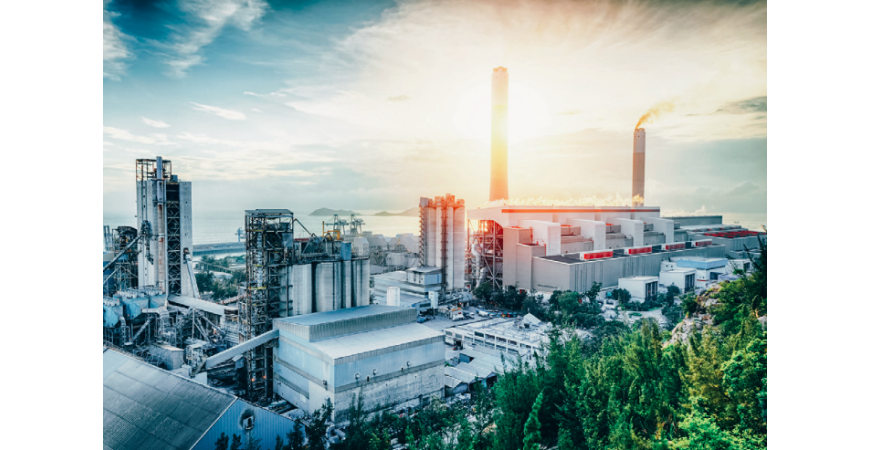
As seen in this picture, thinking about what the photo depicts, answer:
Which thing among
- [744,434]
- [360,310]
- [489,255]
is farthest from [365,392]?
[489,255]

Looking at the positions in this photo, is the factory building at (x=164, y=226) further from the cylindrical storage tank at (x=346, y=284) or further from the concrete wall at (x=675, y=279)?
the concrete wall at (x=675, y=279)

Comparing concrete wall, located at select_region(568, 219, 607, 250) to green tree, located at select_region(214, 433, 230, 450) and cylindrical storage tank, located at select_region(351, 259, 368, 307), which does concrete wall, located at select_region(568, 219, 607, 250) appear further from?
green tree, located at select_region(214, 433, 230, 450)

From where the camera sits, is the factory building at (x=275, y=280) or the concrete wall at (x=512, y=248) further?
the concrete wall at (x=512, y=248)

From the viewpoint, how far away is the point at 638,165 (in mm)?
16031

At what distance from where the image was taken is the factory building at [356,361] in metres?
4.84

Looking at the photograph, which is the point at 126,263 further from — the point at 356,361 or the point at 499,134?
the point at 499,134

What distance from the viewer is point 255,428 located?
12.1 feet

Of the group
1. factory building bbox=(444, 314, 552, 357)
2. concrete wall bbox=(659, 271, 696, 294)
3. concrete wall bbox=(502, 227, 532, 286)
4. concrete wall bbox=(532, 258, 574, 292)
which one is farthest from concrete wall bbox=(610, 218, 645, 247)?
factory building bbox=(444, 314, 552, 357)

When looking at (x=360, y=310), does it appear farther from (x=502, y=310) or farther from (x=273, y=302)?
(x=502, y=310)

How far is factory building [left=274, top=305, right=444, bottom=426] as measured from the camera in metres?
4.84

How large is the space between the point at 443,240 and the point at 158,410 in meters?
7.79

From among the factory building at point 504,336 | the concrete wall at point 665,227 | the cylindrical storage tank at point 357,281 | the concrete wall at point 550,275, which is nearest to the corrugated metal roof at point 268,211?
the cylindrical storage tank at point 357,281

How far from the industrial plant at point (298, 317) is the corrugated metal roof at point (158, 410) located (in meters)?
0.02

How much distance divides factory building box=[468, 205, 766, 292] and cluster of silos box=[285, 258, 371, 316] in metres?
5.57
